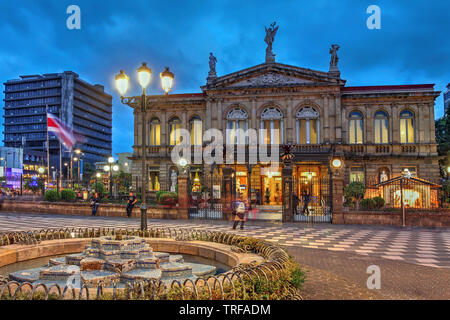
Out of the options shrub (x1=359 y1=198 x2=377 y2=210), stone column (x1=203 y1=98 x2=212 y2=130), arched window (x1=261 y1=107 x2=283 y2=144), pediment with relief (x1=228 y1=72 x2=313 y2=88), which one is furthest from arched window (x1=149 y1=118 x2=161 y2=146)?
shrub (x1=359 y1=198 x2=377 y2=210)

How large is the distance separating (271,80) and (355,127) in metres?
9.89

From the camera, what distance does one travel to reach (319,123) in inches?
1325

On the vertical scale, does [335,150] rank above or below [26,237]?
above

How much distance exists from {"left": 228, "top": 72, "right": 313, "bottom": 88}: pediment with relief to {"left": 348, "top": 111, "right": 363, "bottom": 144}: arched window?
237 inches

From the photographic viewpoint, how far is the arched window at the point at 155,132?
38.0 m

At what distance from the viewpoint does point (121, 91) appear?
1095cm

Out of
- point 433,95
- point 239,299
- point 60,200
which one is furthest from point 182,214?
point 433,95

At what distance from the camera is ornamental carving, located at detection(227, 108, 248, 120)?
3491cm

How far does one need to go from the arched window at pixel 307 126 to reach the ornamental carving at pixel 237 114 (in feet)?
17.9

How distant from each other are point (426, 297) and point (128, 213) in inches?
729

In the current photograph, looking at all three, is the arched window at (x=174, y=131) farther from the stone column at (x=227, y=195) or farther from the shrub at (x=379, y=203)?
the shrub at (x=379, y=203)

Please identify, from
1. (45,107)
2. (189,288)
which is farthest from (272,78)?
(45,107)
